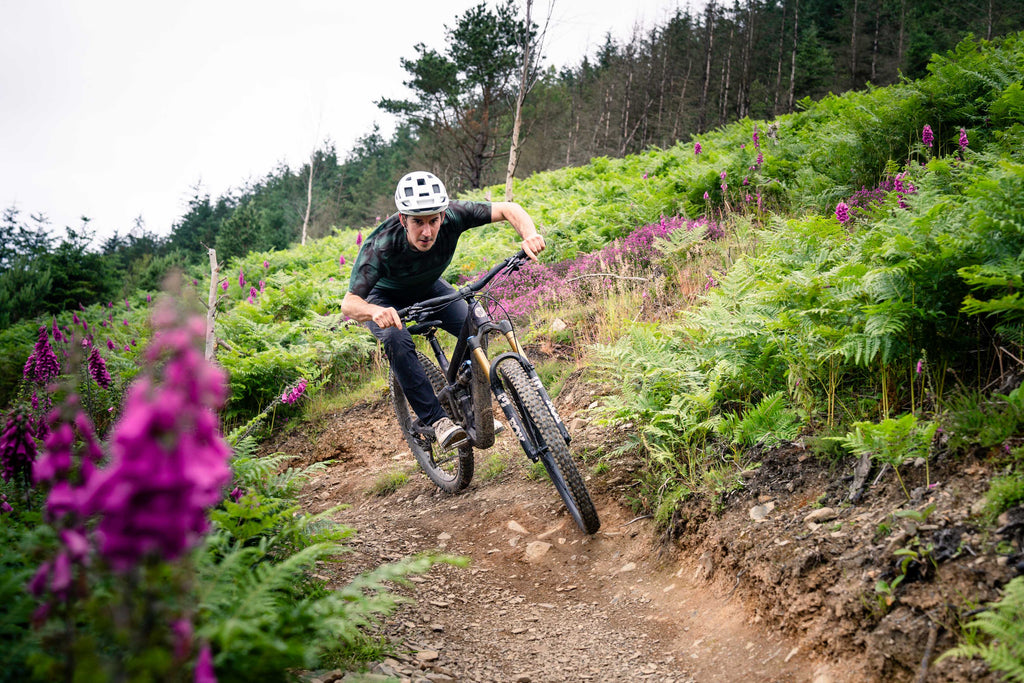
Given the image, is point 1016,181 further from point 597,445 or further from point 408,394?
point 408,394

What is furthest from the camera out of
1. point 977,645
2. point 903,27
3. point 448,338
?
point 903,27

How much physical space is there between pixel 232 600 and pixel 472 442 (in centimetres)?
331

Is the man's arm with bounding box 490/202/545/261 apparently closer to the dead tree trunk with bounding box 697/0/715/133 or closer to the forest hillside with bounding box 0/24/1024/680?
the forest hillside with bounding box 0/24/1024/680

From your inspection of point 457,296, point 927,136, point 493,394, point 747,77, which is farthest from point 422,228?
point 747,77

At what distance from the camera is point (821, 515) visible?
10.9ft

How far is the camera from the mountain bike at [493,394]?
4.25 m

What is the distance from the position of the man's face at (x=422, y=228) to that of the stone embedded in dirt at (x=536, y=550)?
98.0 inches

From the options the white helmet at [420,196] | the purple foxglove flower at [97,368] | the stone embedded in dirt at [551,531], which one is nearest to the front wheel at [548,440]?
the stone embedded in dirt at [551,531]

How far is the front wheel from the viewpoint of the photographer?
4.18 meters

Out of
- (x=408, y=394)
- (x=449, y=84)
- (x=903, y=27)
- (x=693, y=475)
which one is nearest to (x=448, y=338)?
(x=408, y=394)

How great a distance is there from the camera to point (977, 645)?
225 centimetres

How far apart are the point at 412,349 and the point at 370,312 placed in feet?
3.01

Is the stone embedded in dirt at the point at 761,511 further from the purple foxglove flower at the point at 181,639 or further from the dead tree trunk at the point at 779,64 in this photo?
the dead tree trunk at the point at 779,64

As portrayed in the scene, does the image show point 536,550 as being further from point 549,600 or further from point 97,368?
point 97,368
